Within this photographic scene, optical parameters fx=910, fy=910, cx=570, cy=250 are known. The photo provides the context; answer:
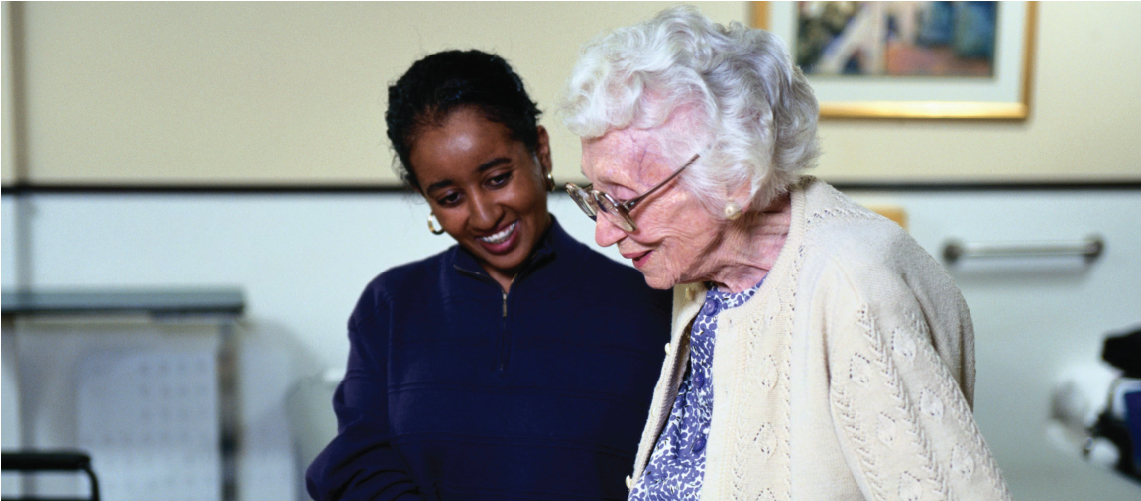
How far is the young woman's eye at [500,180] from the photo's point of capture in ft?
4.00

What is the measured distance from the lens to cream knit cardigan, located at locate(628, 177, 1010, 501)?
85cm

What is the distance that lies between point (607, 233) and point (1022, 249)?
1.94m

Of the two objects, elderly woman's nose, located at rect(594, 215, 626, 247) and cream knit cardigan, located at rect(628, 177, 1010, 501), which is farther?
elderly woman's nose, located at rect(594, 215, 626, 247)

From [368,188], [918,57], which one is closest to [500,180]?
[368,188]

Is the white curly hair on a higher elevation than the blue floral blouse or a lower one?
higher

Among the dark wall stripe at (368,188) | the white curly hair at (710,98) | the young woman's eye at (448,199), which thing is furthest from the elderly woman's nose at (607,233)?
the dark wall stripe at (368,188)

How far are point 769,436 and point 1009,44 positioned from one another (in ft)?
6.60

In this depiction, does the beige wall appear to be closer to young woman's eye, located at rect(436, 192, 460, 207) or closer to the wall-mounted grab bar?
the wall-mounted grab bar

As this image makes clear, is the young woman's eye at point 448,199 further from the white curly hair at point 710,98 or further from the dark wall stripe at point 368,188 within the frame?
the dark wall stripe at point 368,188

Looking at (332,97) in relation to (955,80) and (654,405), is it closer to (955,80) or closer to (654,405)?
(654,405)

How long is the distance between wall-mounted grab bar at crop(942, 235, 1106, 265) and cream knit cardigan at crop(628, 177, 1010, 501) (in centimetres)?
168

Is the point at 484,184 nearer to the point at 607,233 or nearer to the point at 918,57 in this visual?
the point at 607,233

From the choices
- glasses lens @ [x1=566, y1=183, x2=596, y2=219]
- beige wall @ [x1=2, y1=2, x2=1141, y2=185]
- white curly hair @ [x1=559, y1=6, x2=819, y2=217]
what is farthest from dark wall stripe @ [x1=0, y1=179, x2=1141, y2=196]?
white curly hair @ [x1=559, y1=6, x2=819, y2=217]

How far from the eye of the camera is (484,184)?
1216mm
